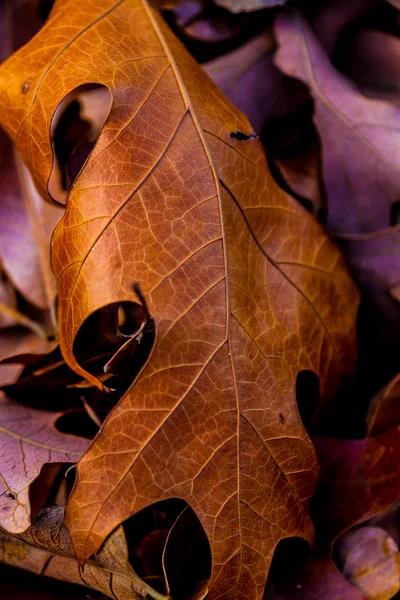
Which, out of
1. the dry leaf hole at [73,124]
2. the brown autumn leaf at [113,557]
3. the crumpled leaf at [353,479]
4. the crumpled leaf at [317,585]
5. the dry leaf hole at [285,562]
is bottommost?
the crumpled leaf at [317,585]

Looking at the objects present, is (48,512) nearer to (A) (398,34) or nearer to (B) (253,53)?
(B) (253,53)

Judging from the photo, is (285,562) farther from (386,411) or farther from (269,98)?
(269,98)

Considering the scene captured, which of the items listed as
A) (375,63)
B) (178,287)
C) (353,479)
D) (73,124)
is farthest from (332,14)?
(353,479)

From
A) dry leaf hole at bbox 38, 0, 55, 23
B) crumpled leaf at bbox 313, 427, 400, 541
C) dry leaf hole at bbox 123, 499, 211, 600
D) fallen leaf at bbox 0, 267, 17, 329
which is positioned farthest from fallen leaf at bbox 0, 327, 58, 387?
dry leaf hole at bbox 38, 0, 55, 23

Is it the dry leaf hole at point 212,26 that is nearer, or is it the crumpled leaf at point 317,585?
the crumpled leaf at point 317,585

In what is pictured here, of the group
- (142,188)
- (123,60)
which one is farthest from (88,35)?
(142,188)

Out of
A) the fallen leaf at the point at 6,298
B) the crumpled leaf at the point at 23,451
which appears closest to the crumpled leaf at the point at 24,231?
the fallen leaf at the point at 6,298

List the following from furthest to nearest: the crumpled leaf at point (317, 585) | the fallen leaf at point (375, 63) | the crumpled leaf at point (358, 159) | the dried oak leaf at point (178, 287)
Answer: the fallen leaf at point (375, 63) → the crumpled leaf at point (358, 159) → the crumpled leaf at point (317, 585) → the dried oak leaf at point (178, 287)

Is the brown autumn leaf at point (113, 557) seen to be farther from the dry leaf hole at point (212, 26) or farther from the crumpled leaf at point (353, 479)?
the dry leaf hole at point (212, 26)
